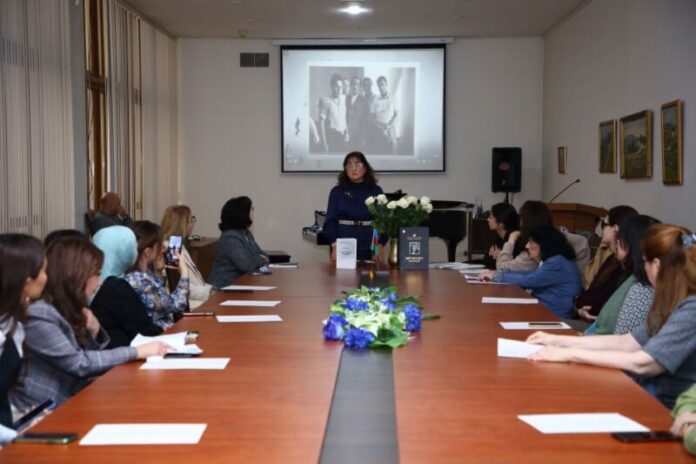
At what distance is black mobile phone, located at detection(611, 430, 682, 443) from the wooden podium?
673 centimetres

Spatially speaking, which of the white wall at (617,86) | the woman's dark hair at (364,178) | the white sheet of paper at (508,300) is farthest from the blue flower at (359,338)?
the white wall at (617,86)

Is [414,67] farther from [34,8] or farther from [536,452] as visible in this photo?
[536,452]

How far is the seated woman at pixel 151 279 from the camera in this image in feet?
13.6

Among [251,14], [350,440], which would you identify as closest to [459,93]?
[251,14]

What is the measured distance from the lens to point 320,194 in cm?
1170

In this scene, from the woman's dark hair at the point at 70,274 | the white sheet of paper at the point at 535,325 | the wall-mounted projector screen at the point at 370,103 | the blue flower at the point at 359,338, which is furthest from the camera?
the wall-mounted projector screen at the point at 370,103

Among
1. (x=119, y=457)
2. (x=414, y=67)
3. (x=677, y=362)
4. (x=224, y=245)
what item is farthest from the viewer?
(x=414, y=67)

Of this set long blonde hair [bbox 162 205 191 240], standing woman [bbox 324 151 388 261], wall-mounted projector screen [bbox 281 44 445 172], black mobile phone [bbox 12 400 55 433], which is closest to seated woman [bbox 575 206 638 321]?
standing woman [bbox 324 151 388 261]

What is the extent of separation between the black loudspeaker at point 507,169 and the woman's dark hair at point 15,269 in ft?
29.3

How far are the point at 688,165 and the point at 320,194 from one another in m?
5.99

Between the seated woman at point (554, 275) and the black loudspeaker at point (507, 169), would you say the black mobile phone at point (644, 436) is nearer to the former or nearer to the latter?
the seated woman at point (554, 275)

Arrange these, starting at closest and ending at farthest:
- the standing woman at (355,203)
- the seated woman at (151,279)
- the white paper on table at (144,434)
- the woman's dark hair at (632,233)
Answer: the white paper on table at (144,434) < the woman's dark hair at (632,233) < the seated woman at (151,279) < the standing woman at (355,203)

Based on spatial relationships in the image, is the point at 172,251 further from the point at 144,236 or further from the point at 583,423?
the point at 583,423

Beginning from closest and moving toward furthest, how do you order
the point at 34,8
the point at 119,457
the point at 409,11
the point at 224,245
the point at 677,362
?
1. the point at 119,457
2. the point at 677,362
3. the point at 224,245
4. the point at 34,8
5. the point at 409,11
